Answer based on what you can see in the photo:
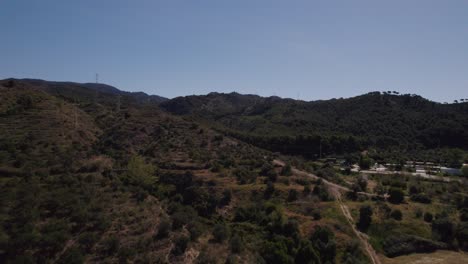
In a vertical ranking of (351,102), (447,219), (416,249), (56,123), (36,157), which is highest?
(351,102)

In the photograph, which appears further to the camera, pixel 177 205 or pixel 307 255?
pixel 177 205

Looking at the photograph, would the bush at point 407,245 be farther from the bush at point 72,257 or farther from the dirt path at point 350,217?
the bush at point 72,257

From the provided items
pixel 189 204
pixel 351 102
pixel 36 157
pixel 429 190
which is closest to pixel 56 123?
pixel 36 157

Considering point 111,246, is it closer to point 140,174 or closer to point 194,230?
point 194,230

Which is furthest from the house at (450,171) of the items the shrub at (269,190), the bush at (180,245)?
the bush at (180,245)

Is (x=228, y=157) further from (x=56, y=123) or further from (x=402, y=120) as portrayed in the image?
(x=402, y=120)

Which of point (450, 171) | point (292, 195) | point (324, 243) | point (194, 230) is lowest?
point (324, 243)

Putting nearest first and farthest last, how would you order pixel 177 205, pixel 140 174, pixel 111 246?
pixel 111 246
pixel 177 205
pixel 140 174

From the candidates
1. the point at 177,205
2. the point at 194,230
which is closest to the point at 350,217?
the point at 194,230

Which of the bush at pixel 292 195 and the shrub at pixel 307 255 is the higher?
the bush at pixel 292 195
